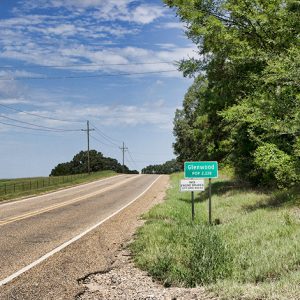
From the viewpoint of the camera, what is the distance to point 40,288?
7.32m

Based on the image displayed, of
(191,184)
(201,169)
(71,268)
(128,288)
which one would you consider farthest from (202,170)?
(128,288)

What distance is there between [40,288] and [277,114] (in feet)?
37.3

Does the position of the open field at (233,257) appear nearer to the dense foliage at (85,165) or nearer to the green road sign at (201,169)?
→ the green road sign at (201,169)

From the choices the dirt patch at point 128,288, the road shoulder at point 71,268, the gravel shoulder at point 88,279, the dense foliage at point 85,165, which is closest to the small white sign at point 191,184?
the road shoulder at point 71,268

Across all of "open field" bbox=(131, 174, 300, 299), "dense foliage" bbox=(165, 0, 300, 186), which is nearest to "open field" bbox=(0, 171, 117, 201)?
"dense foliage" bbox=(165, 0, 300, 186)

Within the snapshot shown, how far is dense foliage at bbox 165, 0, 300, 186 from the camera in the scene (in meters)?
15.8

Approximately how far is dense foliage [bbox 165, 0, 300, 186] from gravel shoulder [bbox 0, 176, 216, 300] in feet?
24.5

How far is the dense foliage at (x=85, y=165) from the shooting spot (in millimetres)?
126312

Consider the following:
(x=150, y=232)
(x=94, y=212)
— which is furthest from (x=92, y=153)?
(x=150, y=232)

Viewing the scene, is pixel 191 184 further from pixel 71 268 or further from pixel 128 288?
pixel 128 288

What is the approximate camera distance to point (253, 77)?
62.4 feet

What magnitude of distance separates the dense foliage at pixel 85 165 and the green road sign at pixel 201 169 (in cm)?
11045

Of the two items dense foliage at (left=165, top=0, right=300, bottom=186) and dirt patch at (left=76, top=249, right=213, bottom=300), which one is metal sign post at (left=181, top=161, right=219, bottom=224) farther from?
dirt patch at (left=76, top=249, right=213, bottom=300)

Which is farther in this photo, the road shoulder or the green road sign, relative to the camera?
the green road sign
